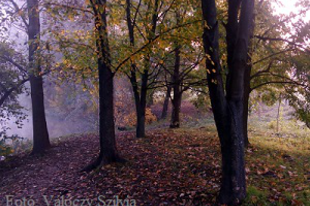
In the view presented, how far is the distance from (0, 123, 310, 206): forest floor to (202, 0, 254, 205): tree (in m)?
0.44

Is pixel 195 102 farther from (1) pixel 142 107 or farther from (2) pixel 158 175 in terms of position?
(2) pixel 158 175

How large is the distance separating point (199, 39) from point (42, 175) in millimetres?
6439

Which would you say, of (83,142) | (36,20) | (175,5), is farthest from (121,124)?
(175,5)

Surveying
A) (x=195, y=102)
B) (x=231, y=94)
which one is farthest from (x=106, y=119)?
(x=195, y=102)

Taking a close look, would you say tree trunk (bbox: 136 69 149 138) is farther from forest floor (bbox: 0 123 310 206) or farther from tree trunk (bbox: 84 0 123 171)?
tree trunk (bbox: 84 0 123 171)

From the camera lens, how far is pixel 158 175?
24.9ft

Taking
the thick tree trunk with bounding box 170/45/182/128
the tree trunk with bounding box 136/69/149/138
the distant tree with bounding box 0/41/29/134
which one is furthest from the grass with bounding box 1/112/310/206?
the distant tree with bounding box 0/41/29/134

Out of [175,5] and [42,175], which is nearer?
[175,5]

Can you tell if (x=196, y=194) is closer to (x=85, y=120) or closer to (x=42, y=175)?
(x=42, y=175)

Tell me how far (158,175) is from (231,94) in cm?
318

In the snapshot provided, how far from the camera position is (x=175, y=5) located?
872cm

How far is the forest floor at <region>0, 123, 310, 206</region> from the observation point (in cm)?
624

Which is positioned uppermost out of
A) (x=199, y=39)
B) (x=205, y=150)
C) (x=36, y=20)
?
(x=36, y=20)

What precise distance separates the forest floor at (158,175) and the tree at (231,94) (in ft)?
1.44
